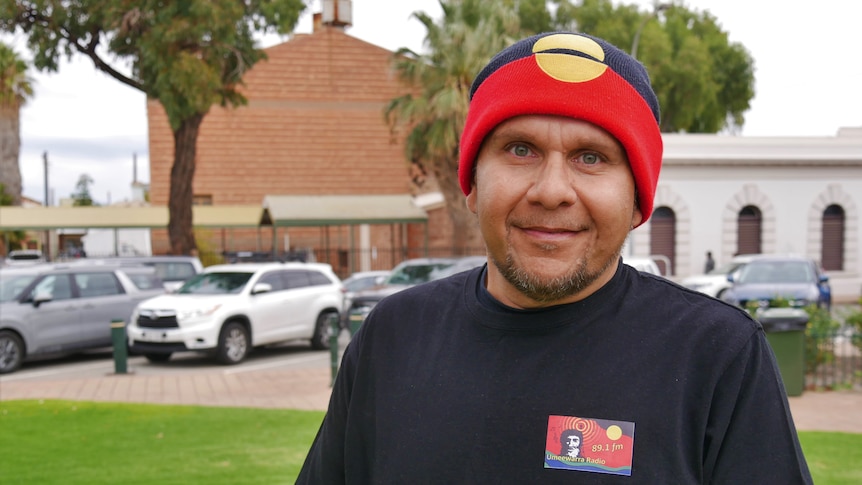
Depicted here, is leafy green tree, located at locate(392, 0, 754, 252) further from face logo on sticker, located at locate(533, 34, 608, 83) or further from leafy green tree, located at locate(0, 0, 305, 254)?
face logo on sticker, located at locate(533, 34, 608, 83)

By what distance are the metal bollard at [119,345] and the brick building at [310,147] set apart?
23.5 m

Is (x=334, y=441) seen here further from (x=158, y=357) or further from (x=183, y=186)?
(x=183, y=186)

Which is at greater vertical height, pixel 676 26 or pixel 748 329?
pixel 676 26

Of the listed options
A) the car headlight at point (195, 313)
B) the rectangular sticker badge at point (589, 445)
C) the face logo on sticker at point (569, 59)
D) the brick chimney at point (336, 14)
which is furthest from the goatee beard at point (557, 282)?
the brick chimney at point (336, 14)

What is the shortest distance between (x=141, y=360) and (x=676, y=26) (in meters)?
36.4

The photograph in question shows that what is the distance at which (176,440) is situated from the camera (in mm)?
7703

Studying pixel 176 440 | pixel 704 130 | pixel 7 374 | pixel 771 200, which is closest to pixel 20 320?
pixel 7 374

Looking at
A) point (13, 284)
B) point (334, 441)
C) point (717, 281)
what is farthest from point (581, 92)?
point (717, 281)

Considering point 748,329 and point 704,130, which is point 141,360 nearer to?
point 748,329

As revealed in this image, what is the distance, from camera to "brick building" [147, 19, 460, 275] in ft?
121

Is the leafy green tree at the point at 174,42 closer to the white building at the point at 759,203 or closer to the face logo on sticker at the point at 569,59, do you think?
the white building at the point at 759,203

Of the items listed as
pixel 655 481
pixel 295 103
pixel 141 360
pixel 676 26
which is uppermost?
pixel 676 26

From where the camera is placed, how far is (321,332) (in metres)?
15.7

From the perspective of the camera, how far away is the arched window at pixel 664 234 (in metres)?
24.8
